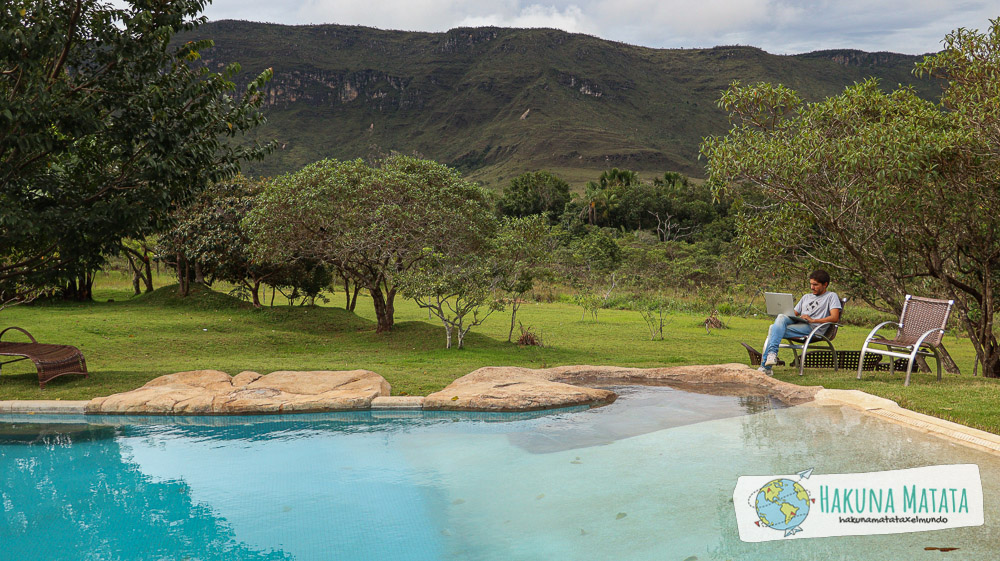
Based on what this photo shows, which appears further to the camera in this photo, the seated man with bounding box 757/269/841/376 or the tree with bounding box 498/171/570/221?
the tree with bounding box 498/171/570/221

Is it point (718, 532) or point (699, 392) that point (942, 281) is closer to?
point (699, 392)

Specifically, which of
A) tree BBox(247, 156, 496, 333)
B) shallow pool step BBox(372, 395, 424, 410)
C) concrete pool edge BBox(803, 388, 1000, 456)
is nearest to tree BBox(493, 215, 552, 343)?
tree BBox(247, 156, 496, 333)

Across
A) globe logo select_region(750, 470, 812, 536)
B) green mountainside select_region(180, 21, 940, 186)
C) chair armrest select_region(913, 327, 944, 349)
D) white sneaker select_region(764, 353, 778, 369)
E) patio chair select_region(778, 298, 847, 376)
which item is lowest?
globe logo select_region(750, 470, 812, 536)

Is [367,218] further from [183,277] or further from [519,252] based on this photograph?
[183,277]

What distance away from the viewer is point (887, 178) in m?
8.68

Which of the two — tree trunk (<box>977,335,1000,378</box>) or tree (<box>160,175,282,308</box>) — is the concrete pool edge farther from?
tree (<box>160,175,282,308</box>)

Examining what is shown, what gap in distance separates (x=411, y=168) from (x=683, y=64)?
501ft

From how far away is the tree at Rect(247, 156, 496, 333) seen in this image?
14188 mm

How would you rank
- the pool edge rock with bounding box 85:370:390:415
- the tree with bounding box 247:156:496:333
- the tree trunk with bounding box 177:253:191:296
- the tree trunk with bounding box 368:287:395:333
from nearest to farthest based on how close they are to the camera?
the pool edge rock with bounding box 85:370:390:415
the tree with bounding box 247:156:496:333
the tree trunk with bounding box 368:287:395:333
the tree trunk with bounding box 177:253:191:296

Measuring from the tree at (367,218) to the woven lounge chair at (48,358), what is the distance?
19.0ft

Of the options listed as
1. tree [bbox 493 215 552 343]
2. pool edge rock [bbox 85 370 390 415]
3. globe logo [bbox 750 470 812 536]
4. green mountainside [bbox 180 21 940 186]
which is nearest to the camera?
globe logo [bbox 750 470 812 536]

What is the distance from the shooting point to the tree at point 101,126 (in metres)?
7.56

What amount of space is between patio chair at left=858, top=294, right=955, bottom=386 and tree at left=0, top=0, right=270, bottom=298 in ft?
28.9

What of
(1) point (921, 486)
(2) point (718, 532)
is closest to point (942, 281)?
(1) point (921, 486)
